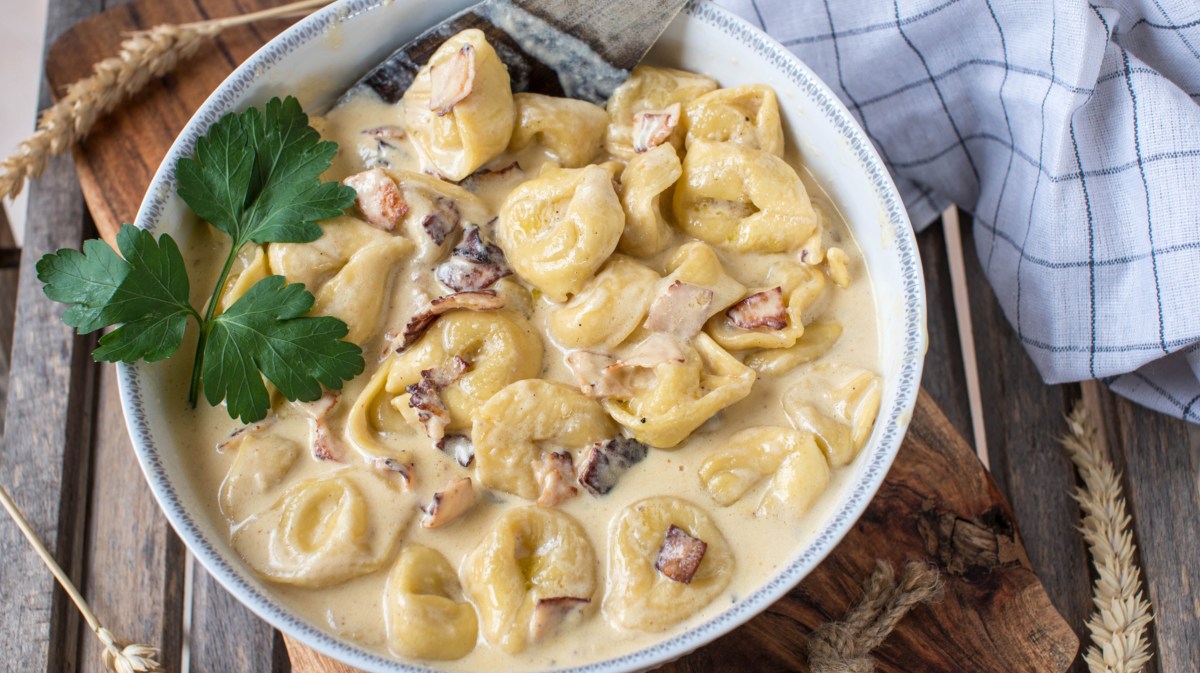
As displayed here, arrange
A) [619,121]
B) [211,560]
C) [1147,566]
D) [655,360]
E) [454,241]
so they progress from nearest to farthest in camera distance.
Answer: [211,560] < [655,360] < [454,241] < [619,121] < [1147,566]

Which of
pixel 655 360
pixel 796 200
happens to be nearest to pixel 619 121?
pixel 796 200

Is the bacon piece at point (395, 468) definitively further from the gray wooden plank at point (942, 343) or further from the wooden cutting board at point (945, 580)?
the gray wooden plank at point (942, 343)

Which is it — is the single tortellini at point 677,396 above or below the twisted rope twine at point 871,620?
above

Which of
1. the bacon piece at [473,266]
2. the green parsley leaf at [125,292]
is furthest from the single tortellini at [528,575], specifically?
the green parsley leaf at [125,292]

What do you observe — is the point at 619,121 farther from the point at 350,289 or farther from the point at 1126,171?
the point at 1126,171

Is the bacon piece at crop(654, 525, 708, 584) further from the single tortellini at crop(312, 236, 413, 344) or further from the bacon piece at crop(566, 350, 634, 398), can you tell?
the single tortellini at crop(312, 236, 413, 344)

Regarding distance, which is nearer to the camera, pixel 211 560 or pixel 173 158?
pixel 211 560
